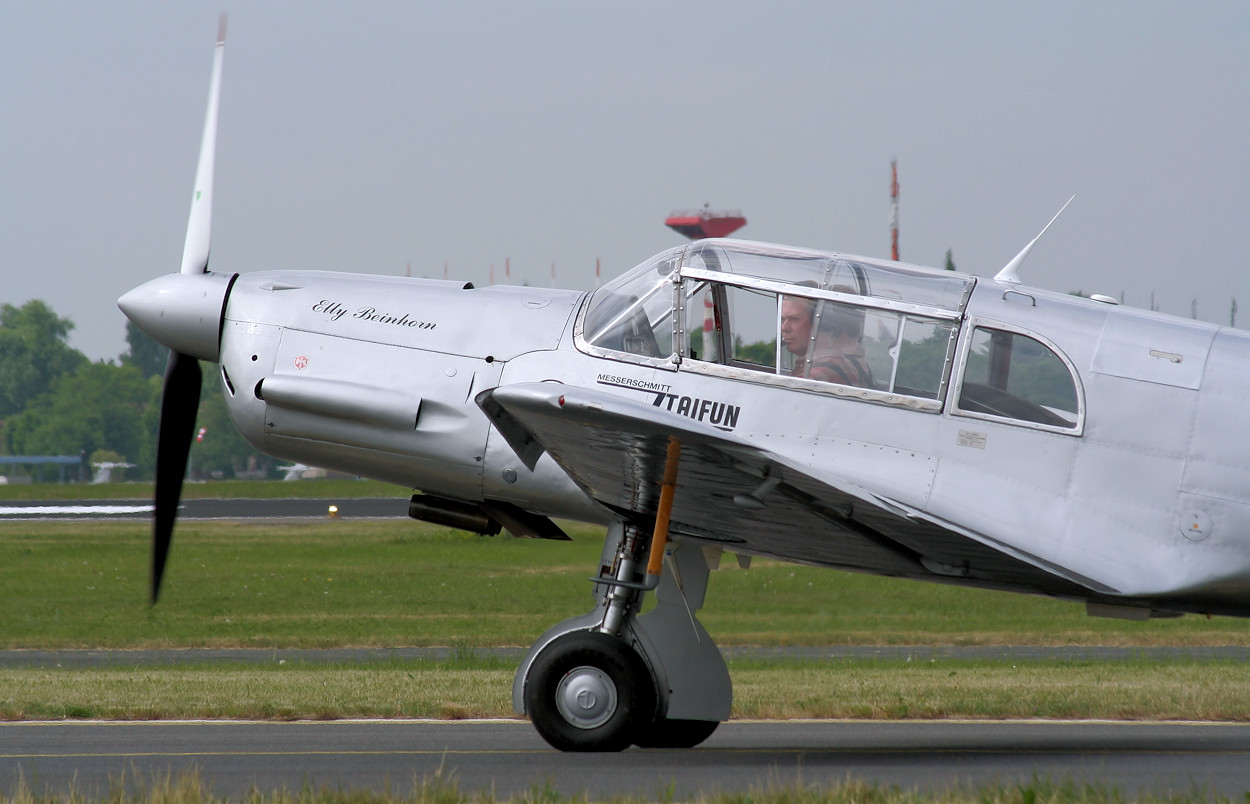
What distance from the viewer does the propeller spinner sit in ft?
30.3

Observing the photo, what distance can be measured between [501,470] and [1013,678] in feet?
19.9

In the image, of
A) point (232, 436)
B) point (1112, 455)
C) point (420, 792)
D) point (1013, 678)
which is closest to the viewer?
point (420, 792)

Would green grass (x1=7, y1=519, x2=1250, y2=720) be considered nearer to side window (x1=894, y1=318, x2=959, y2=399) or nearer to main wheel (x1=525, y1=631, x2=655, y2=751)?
main wheel (x1=525, y1=631, x2=655, y2=751)

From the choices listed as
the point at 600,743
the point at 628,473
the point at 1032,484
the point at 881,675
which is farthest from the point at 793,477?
the point at 881,675

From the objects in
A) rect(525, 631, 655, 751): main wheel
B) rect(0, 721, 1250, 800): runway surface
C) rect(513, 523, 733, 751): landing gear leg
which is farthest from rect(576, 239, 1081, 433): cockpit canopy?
rect(0, 721, 1250, 800): runway surface

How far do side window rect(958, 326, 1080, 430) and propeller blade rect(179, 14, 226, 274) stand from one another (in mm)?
5601

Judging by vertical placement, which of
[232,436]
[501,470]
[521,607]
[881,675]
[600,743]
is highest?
[501,470]

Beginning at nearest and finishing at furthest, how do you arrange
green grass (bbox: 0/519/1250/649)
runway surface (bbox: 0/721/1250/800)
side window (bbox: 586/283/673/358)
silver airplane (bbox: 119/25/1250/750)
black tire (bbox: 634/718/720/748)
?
runway surface (bbox: 0/721/1250/800)
silver airplane (bbox: 119/25/1250/750)
side window (bbox: 586/283/673/358)
black tire (bbox: 634/718/720/748)
green grass (bbox: 0/519/1250/649)

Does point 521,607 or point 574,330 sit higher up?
point 574,330

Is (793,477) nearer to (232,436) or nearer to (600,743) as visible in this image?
(600,743)

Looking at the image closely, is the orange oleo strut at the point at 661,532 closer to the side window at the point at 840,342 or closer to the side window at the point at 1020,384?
the side window at the point at 840,342

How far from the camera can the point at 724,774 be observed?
7.53m

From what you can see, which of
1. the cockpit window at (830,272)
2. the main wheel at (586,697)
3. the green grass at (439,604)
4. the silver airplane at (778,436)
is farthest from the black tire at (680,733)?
the green grass at (439,604)

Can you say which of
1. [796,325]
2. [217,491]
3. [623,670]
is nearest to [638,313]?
[796,325]
